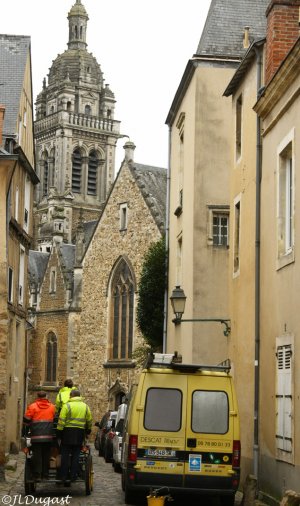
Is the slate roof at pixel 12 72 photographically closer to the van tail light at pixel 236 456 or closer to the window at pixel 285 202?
the window at pixel 285 202

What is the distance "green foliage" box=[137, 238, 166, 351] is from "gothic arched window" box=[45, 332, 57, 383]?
22.7m

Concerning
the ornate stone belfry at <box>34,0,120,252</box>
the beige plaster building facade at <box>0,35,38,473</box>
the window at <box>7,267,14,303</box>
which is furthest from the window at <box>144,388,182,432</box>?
the ornate stone belfry at <box>34,0,120,252</box>

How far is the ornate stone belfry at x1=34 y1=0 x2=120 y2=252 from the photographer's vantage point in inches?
3728

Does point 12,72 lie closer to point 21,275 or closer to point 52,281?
point 21,275

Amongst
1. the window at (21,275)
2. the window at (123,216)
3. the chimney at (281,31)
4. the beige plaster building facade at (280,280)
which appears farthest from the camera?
the window at (123,216)

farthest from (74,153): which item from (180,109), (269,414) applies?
(269,414)

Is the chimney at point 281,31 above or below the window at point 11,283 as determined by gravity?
above

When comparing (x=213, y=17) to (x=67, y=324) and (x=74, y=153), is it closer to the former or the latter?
(x=67, y=324)

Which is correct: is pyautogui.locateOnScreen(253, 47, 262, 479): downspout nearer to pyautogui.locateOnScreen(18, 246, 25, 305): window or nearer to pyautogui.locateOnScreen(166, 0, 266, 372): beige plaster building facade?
pyautogui.locateOnScreen(166, 0, 266, 372): beige plaster building facade

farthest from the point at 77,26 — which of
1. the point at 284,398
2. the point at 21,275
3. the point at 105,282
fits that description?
the point at 284,398

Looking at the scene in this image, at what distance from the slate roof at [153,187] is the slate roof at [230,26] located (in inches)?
855

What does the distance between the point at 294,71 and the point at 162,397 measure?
16.7 feet

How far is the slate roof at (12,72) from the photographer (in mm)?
27422

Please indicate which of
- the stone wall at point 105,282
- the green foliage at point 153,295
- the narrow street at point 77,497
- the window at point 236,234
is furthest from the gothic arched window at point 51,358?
the window at point 236,234
